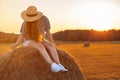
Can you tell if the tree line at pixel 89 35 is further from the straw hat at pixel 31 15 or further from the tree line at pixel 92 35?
the straw hat at pixel 31 15

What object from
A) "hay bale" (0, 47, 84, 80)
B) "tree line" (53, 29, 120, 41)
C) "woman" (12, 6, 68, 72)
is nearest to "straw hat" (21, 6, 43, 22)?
"woman" (12, 6, 68, 72)

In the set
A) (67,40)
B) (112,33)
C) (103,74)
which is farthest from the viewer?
(67,40)

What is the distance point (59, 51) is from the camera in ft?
22.7

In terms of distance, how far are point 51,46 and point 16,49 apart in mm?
673

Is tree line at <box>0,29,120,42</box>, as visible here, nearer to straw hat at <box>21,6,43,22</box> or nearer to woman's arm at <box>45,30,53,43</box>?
woman's arm at <box>45,30,53,43</box>

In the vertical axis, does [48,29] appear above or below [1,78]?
above

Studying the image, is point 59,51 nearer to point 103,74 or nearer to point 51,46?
point 51,46

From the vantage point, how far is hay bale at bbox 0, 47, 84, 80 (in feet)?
20.7

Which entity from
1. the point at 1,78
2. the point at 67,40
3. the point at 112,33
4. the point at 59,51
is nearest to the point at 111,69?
the point at 59,51

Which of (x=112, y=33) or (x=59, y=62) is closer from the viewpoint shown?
(x=59, y=62)

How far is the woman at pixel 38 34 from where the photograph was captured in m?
6.34

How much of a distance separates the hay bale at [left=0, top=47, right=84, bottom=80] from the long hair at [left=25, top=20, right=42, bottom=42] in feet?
0.90

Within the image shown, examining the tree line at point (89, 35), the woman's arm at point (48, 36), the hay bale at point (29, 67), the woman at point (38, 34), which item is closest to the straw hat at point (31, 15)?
the woman at point (38, 34)

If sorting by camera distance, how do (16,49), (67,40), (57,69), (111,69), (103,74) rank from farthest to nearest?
(67,40), (111,69), (103,74), (16,49), (57,69)
